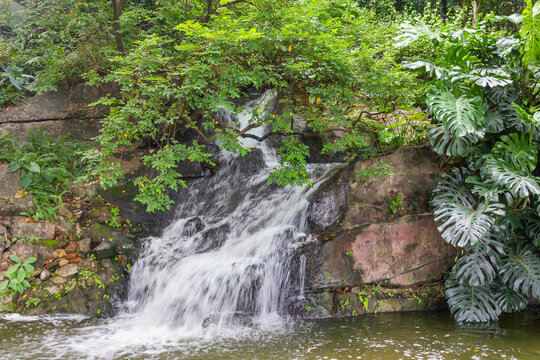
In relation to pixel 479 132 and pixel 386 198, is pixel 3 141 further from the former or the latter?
pixel 479 132

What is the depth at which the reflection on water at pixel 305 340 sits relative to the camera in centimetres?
381

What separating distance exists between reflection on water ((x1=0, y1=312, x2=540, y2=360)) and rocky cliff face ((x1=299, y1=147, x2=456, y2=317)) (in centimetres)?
35

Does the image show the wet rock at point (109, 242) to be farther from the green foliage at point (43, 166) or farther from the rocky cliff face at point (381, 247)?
the rocky cliff face at point (381, 247)

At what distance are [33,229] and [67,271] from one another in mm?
890

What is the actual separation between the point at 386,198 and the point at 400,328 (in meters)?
1.94

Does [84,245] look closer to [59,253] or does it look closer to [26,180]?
[59,253]

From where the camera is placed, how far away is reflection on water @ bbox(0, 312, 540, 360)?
3809 millimetres

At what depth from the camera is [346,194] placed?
5969mm

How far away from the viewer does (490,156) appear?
4637mm

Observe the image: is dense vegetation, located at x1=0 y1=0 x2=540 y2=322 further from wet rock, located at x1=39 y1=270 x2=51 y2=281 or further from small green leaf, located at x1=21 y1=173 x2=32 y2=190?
wet rock, located at x1=39 y1=270 x2=51 y2=281

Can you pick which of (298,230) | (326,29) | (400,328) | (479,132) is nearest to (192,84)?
(326,29)

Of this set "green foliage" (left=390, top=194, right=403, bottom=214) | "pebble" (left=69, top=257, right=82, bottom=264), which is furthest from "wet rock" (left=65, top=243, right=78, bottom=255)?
"green foliage" (left=390, top=194, right=403, bottom=214)

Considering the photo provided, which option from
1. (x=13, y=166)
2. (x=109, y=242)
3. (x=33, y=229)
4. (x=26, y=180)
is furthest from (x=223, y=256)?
(x=13, y=166)

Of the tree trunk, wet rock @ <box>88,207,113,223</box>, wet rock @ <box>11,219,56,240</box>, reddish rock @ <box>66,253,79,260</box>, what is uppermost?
the tree trunk
